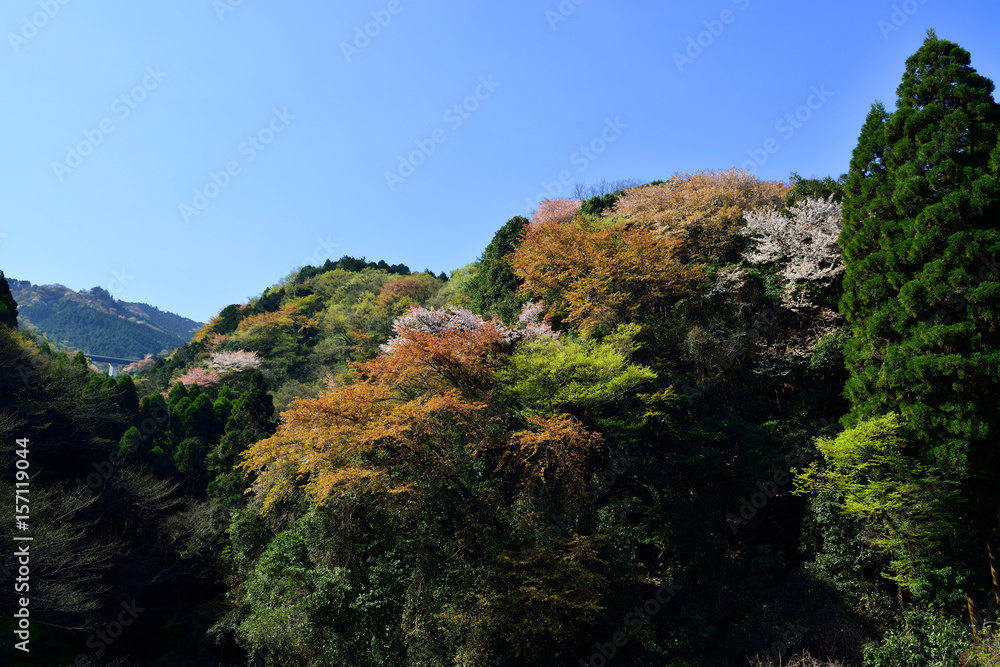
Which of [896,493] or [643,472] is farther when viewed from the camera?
[643,472]

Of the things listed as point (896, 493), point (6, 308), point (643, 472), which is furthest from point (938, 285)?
point (6, 308)

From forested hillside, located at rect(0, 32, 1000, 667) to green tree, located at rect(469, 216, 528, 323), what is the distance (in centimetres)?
165

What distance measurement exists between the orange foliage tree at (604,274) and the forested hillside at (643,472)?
0.10 metres

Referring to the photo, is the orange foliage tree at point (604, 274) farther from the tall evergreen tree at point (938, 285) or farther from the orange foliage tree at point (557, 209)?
the orange foliage tree at point (557, 209)

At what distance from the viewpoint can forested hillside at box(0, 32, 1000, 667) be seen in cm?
880

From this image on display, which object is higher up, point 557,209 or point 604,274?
point 557,209

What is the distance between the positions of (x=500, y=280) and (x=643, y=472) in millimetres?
8981

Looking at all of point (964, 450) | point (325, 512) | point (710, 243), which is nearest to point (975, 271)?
point (964, 450)

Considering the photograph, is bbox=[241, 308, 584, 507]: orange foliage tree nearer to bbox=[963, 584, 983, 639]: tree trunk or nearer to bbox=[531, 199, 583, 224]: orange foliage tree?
bbox=[963, 584, 983, 639]: tree trunk

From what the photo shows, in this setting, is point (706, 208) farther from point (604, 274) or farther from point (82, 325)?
point (82, 325)

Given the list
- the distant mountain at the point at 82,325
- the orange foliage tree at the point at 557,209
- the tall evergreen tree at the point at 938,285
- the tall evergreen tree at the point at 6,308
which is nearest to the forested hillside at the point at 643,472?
the tall evergreen tree at the point at 938,285

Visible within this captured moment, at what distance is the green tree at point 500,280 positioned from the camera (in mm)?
16825

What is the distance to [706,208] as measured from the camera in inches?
645

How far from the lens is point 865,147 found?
35.2ft
